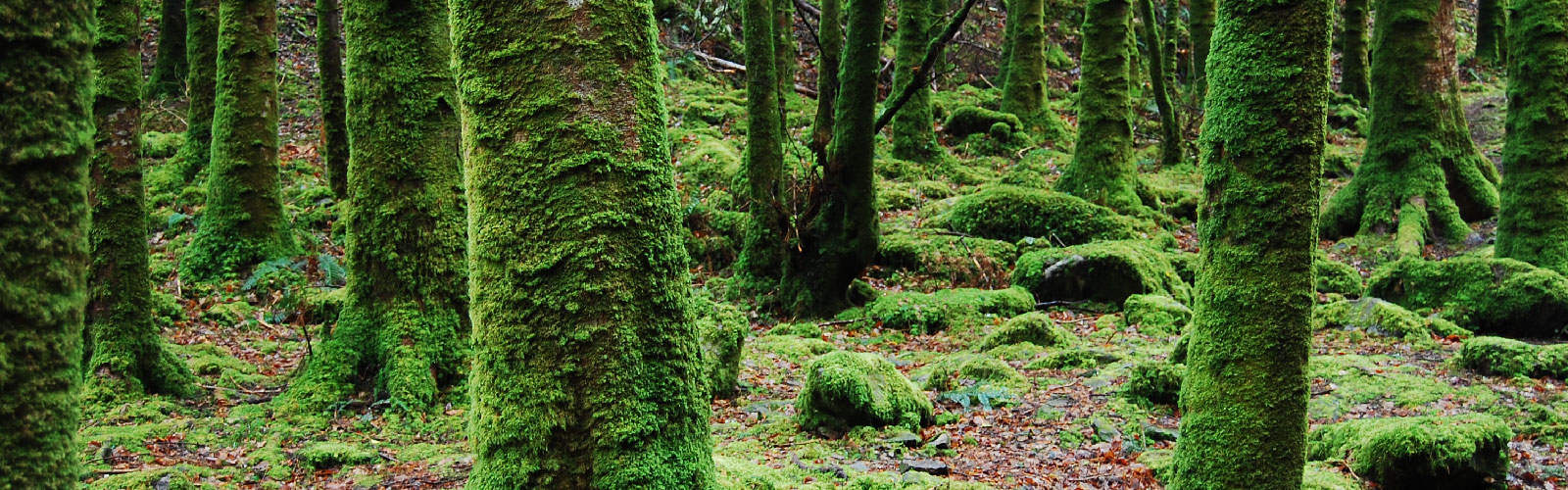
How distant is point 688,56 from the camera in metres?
21.7

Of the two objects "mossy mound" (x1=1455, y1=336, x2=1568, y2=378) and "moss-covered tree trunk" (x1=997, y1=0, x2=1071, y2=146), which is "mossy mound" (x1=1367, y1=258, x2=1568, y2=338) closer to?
"mossy mound" (x1=1455, y1=336, x2=1568, y2=378)

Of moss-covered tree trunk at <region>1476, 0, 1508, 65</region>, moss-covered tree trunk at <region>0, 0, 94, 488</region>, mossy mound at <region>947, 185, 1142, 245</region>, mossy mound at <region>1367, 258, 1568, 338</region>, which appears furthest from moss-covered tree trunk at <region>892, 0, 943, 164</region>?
moss-covered tree trunk at <region>1476, 0, 1508, 65</region>

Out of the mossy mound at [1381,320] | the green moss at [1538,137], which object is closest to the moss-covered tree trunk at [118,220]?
the mossy mound at [1381,320]

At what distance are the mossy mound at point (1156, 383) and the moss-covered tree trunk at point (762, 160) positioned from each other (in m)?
4.92

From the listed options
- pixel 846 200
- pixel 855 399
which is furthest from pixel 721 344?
pixel 846 200

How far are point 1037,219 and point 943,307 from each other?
3281mm

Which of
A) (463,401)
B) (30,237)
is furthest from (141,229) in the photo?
(30,237)

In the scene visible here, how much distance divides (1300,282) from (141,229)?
24.5ft

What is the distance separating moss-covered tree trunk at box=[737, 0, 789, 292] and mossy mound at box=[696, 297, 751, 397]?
3521mm

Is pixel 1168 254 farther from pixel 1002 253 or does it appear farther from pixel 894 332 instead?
pixel 894 332

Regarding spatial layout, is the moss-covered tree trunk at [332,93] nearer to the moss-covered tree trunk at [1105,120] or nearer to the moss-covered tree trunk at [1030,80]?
the moss-covered tree trunk at [1105,120]

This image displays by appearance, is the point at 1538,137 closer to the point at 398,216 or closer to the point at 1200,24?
the point at 1200,24

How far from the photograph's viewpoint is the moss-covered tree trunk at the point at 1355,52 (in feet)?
67.2

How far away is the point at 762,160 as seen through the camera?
11438mm
